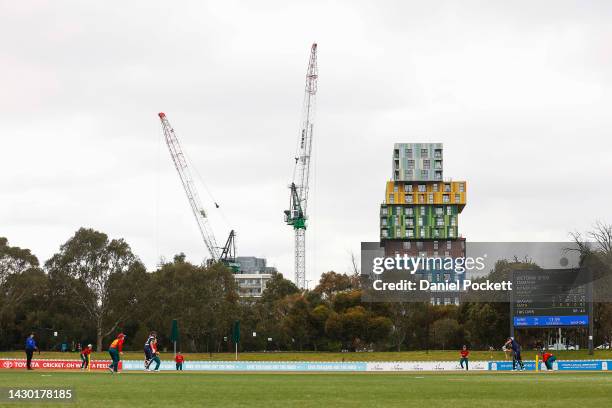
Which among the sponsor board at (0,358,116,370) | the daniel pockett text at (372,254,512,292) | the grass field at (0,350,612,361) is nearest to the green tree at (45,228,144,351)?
the grass field at (0,350,612,361)

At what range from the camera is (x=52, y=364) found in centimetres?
8512

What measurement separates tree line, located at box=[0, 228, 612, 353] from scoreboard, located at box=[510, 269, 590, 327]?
39.1 meters

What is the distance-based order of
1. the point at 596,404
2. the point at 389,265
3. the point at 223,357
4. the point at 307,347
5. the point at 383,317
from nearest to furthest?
the point at 596,404, the point at 223,357, the point at 383,317, the point at 307,347, the point at 389,265

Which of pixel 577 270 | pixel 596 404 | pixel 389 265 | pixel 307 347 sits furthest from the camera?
pixel 389 265

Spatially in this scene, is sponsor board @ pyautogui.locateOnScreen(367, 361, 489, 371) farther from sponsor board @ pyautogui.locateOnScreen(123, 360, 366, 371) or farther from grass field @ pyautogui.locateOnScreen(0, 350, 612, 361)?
grass field @ pyautogui.locateOnScreen(0, 350, 612, 361)

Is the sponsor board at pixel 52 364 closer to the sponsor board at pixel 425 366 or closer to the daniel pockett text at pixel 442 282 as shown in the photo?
the sponsor board at pixel 425 366

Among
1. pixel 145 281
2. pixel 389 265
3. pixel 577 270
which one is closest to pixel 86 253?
pixel 145 281

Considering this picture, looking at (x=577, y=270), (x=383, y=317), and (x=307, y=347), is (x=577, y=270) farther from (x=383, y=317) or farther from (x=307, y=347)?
(x=307, y=347)

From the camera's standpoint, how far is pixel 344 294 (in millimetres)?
137875

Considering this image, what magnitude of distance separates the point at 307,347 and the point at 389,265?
23.0 metres

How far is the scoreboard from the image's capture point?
285 feet

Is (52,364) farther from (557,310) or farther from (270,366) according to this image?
(557,310)

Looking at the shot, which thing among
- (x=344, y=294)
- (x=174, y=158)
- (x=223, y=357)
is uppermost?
(x=174, y=158)

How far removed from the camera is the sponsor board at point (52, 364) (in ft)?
266
